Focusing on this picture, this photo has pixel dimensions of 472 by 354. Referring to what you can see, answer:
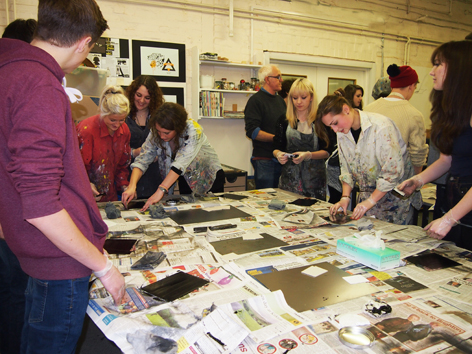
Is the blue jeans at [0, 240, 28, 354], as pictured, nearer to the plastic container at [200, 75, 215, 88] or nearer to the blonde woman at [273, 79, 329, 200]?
the blonde woman at [273, 79, 329, 200]

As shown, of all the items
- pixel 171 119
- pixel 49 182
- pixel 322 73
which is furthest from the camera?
pixel 322 73

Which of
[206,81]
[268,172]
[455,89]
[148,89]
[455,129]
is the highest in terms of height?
[206,81]

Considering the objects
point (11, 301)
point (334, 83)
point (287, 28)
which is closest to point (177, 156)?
point (11, 301)

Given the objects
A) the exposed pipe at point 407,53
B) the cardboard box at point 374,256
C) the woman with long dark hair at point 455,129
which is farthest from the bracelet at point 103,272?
the exposed pipe at point 407,53

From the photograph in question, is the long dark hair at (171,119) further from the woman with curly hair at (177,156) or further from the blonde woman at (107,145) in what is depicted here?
the blonde woman at (107,145)

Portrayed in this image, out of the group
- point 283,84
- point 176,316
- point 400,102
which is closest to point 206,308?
point 176,316

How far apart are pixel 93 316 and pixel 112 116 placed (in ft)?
4.92

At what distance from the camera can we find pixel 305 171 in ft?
8.70

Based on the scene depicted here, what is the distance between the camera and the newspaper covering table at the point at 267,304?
2.84 feet

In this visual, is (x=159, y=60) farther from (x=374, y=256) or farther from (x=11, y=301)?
(x=374, y=256)

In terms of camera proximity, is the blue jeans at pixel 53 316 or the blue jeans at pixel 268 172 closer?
the blue jeans at pixel 53 316

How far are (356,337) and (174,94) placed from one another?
3.65 metres

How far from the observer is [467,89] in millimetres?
1433

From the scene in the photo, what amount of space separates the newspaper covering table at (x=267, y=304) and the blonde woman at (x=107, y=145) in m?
0.82
